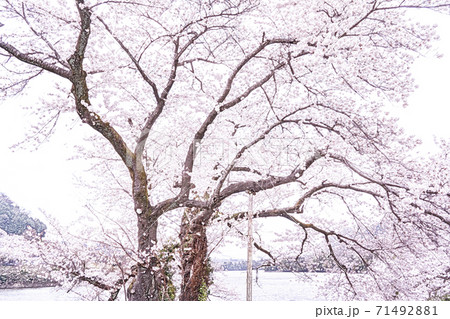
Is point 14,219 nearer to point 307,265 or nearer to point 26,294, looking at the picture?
point 26,294

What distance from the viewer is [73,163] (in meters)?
5.13

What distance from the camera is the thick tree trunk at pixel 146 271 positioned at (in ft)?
11.0

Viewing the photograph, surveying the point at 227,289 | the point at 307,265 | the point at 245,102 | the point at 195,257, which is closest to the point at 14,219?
the point at 227,289

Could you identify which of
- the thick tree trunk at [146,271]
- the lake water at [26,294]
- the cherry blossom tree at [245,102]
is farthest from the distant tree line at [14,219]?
the thick tree trunk at [146,271]

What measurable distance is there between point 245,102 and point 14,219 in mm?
4619

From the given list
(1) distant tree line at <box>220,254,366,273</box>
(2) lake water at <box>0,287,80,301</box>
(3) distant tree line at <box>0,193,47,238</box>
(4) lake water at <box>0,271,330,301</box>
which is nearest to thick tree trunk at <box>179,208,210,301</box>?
(4) lake water at <box>0,271,330,301</box>

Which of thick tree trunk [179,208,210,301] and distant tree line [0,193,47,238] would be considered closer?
thick tree trunk [179,208,210,301]

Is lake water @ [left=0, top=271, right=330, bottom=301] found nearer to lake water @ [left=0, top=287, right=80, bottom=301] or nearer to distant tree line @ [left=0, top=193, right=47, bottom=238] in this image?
lake water @ [left=0, top=287, right=80, bottom=301]

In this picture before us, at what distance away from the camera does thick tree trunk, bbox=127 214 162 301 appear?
336 cm

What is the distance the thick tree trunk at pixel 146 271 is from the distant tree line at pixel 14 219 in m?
2.58

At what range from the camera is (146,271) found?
3404mm

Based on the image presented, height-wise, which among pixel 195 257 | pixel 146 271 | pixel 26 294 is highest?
pixel 195 257

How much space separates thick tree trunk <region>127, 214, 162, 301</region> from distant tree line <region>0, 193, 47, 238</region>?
8.46 feet

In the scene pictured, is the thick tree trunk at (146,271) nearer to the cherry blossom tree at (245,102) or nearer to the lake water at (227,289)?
the cherry blossom tree at (245,102)
